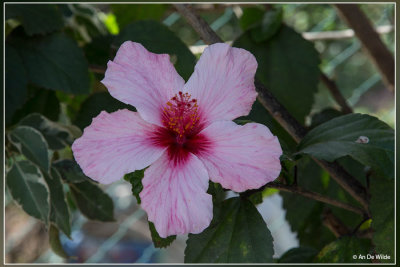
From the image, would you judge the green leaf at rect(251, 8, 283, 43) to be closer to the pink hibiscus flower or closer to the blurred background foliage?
the blurred background foliage

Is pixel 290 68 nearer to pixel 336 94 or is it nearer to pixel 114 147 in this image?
pixel 336 94

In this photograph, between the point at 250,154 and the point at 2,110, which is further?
the point at 2,110

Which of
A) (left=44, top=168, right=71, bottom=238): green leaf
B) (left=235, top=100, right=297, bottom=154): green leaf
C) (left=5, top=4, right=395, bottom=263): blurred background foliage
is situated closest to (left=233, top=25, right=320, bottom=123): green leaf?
(left=5, top=4, right=395, bottom=263): blurred background foliage

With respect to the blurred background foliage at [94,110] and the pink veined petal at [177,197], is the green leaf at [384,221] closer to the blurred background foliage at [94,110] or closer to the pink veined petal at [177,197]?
the blurred background foliage at [94,110]

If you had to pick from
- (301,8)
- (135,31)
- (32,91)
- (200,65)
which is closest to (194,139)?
(200,65)

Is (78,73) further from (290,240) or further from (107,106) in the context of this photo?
(290,240)

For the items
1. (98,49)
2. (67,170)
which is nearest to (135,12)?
(98,49)
